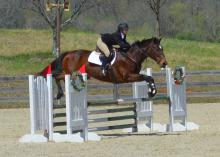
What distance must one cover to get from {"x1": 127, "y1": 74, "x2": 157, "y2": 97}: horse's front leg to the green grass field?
1814 centimetres

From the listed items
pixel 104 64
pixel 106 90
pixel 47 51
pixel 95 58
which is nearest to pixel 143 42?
pixel 104 64

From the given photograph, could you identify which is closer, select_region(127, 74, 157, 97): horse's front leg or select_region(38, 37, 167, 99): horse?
select_region(127, 74, 157, 97): horse's front leg

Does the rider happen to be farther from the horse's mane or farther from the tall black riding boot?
the horse's mane

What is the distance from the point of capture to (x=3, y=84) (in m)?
28.8

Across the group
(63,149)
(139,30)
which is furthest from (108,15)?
(63,149)

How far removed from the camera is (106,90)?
91.9 feet

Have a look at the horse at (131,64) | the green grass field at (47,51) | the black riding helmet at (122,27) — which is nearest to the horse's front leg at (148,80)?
the horse at (131,64)

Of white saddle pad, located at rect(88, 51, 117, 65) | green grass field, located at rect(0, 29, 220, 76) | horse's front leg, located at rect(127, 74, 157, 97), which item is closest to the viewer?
horse's front leg, located at rect(127, 74, 157, 97)

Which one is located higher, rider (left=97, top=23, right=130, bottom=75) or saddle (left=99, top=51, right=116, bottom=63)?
rider (left=97, top=23, right=130, bottom=75)

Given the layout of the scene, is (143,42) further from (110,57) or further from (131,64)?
(110,57)

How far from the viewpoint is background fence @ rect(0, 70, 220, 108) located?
26281 mm

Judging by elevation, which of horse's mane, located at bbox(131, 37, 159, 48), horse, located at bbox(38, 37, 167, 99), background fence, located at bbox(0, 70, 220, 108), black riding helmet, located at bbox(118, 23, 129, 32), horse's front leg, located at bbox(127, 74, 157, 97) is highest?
black riding helmet, located at bbox(118, 23, 129, 32)

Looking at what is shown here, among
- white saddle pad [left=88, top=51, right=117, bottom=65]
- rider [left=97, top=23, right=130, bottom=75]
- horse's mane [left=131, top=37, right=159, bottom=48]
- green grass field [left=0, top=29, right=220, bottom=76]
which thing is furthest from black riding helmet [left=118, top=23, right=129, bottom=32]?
green grass field [left=0, top=29, right=220, bottom=76]

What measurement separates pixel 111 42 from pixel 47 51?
77.4ft
